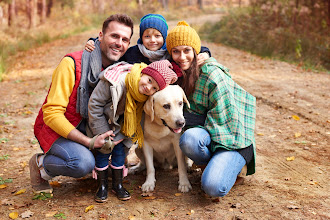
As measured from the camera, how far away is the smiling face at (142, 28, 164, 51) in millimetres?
3683

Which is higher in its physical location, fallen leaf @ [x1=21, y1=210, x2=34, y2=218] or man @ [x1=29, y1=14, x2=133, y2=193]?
man @ [x1=29, y1=14, x2=133, y2=193]

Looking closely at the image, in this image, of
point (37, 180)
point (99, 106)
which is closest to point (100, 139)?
point (99, 106)

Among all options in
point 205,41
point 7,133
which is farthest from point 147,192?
point 205,41

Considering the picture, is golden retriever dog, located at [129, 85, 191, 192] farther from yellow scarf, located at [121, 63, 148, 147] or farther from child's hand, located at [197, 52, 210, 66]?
child's hand, located at [197, 52, 210, 66]

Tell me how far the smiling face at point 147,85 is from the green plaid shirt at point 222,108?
22.0 inches

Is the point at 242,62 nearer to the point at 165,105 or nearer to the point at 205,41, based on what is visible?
the point at 205,41

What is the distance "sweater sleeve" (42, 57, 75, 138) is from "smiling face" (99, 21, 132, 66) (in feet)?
1.26

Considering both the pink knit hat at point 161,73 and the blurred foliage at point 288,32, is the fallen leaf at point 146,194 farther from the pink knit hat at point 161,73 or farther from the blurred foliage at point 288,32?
the blurred foliage at point 288,32

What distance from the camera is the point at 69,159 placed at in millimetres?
A: 3049

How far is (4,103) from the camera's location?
22.9 ft

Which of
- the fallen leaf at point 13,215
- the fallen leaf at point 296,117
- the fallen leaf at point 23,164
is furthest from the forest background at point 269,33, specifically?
the fallen leaf at point 13,215

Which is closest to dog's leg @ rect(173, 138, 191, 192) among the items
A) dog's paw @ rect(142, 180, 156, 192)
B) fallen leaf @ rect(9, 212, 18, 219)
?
dog's paw @ rect(142, 180, 156, 192)

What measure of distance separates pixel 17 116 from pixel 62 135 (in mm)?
3630

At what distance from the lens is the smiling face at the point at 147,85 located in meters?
2.96
